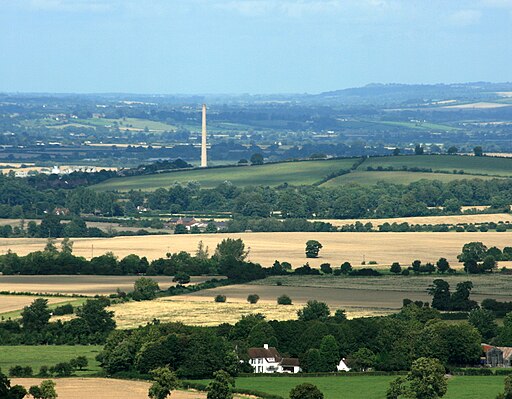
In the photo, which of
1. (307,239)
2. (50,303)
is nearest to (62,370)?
(50,303)

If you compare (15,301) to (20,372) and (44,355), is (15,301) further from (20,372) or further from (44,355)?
(20,372)

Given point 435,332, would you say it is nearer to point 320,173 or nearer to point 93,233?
point 93,233

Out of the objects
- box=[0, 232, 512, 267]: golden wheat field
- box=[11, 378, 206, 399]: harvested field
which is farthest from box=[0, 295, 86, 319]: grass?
box=[0, 232, 512, 267]: golden wheat field

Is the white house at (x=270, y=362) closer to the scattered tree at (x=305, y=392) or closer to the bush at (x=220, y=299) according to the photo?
the scattered tree at (x=305, y=392)

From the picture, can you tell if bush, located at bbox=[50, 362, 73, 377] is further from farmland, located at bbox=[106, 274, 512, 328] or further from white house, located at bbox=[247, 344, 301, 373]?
farmland, located at bbox=[106, 274, 512, 328]

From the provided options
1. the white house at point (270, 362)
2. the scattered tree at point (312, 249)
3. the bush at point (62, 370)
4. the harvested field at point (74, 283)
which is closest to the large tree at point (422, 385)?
the white house at point (270, 362)

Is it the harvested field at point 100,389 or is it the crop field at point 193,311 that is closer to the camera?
the harvested field at point 100,389
